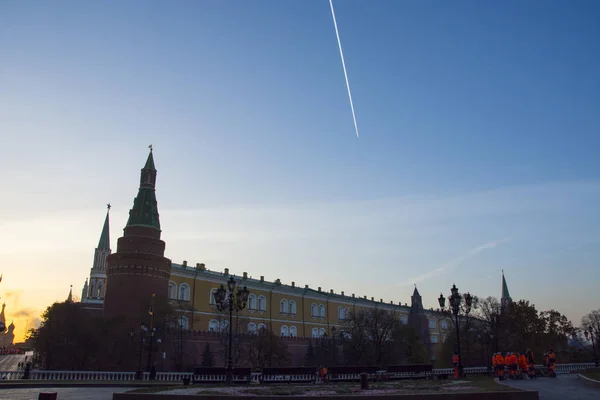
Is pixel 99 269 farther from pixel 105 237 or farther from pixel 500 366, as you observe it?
pixel 500 366

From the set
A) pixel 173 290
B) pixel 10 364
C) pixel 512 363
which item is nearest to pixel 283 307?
pixel 173 290

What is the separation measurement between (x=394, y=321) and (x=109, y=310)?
31.4 m

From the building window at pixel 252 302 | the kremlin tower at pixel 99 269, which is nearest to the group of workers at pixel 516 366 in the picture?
the building window at pixel 252 302

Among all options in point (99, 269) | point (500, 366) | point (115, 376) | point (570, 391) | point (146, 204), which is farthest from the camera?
point (99, 269)

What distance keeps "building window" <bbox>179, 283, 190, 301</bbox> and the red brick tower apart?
175 inches

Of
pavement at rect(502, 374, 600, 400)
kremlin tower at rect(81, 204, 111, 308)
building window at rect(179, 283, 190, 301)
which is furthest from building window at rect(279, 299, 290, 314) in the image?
pavement at rect(502, 374, 600, 400)

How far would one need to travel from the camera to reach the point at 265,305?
7031cm

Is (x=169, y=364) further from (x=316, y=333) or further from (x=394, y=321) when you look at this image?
(x=316, y=333)

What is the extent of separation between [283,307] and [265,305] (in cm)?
382

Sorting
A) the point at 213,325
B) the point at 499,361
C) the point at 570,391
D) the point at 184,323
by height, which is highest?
the point at 213,325

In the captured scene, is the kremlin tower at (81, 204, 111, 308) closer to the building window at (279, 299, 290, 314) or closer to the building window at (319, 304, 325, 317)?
the building window at (279, 299, 290, 314)

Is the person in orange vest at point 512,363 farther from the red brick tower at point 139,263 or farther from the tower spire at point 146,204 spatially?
the tower spire at point 146,204

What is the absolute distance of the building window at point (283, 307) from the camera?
72562mm

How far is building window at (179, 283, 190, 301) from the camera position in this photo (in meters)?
60.1
